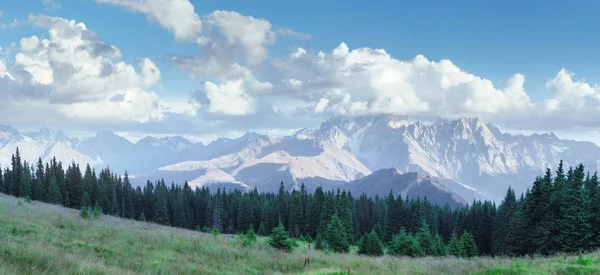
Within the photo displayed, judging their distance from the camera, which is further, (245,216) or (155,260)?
(245,216)

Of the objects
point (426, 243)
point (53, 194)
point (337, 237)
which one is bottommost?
point (426, 243)

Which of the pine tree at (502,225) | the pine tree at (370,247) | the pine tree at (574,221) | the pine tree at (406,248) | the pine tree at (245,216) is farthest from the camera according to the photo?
the pine tree at (245,216)

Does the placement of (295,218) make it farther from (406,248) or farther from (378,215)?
(406,248)

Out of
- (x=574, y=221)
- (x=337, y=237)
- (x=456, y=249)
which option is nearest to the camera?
(x=574, y=221)

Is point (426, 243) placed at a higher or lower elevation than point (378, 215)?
higher

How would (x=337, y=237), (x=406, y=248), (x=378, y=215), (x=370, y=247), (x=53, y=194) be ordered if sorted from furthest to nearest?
(x=378, y=215)
(x=53, y=194)
(x=337, y=237)
(x=370, y=247)
(x=406, y=248)

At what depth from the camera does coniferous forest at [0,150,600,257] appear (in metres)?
45.0

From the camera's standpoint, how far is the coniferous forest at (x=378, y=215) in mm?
45031

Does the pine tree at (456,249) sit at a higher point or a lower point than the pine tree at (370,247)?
lower

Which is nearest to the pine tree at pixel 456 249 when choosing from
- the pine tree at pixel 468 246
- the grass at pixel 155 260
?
the pine tree at pixel 468 246

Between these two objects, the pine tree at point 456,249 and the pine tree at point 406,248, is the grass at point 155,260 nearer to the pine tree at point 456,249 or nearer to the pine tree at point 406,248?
the pine tree at point 406,248

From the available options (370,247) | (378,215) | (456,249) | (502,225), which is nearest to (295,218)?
(378,215)

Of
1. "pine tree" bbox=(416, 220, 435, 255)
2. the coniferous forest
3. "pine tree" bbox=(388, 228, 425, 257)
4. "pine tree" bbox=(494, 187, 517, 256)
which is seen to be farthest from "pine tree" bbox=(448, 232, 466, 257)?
"pine tree" bbox=(494, 187, 517, 256)

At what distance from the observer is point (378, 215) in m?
116
